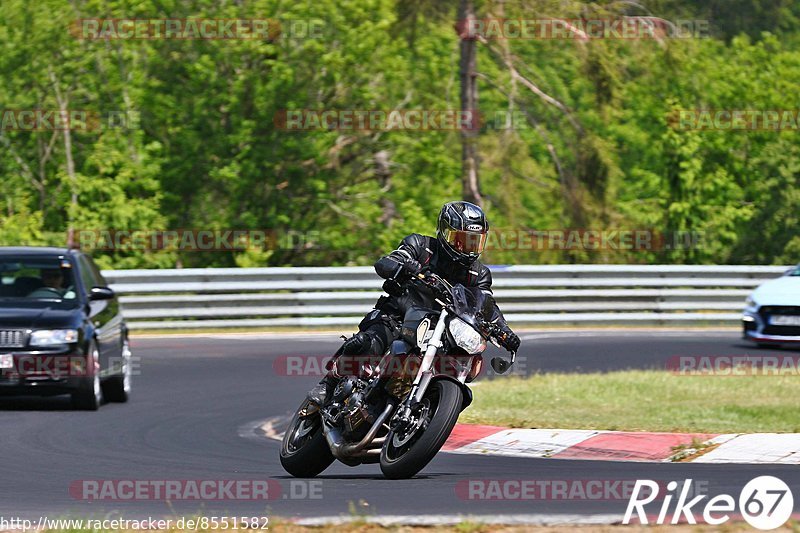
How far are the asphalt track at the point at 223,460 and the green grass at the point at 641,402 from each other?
1769mm

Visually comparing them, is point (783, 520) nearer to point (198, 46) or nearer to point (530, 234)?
point (530, 234)

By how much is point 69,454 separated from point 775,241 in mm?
23963

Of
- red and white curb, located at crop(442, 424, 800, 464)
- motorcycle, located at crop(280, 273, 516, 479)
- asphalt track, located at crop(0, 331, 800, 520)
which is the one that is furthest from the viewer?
red and white curb, located at crop(442, 424, 800, 464)

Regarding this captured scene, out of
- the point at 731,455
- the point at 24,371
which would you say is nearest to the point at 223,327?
the point at 24,371

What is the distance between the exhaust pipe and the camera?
895 cm

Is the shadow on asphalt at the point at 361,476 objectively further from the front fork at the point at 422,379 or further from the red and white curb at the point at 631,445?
the red and white curb at the point at 631,445

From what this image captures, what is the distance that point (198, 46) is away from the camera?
29.8 metres

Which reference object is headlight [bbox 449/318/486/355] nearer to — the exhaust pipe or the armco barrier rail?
the exhaust pipe

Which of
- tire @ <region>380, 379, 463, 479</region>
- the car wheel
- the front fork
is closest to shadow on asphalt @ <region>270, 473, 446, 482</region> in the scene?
tire @ <region>380, 379, 463, 479</region>

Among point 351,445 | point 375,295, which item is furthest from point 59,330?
point 375,295

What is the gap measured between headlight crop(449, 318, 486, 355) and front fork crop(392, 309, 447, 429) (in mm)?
110

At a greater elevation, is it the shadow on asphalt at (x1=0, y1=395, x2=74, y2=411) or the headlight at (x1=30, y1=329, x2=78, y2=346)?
the headlight at (x1=30, y1=329, x2=78, y2=346)

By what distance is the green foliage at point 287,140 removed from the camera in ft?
95.3

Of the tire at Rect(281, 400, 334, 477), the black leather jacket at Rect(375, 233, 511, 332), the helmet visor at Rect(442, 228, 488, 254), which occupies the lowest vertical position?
the tire at Rect(281, 400, 334, 477)
